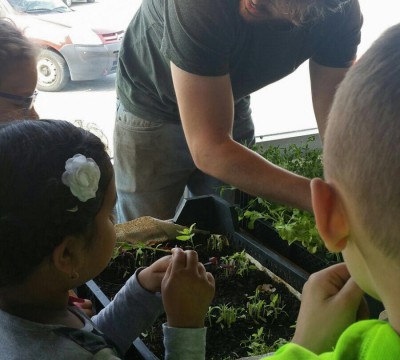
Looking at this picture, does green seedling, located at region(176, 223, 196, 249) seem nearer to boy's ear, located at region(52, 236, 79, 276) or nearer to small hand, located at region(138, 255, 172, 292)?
small hand, located at region(138, 255, 172, 292)

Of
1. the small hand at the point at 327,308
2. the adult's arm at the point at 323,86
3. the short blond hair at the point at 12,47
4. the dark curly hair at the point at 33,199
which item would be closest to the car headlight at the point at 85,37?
the short blond hair at the point at 12,47

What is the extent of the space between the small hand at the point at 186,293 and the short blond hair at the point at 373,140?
598mm

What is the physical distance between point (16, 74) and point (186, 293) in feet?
2.67

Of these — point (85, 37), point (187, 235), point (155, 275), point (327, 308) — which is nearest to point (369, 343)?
point (327, 308)

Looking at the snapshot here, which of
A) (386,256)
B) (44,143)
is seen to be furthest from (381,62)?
(44,143)

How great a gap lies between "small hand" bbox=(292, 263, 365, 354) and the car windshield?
211 cm

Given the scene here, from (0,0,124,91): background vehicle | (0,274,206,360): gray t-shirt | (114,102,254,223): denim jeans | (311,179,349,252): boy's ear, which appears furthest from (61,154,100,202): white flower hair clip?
(0,0,124,91): background vehicle

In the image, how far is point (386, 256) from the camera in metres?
0.61

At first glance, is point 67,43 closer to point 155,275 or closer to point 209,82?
point 209,82

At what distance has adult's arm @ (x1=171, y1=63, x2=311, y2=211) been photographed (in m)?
1.39

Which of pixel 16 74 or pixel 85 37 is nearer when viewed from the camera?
pixel 16 74

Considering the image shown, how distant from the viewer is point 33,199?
95 centimetres

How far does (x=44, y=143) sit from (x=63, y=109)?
185 centimetres

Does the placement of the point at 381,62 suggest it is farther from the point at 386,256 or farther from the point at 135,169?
the point at 135,169
